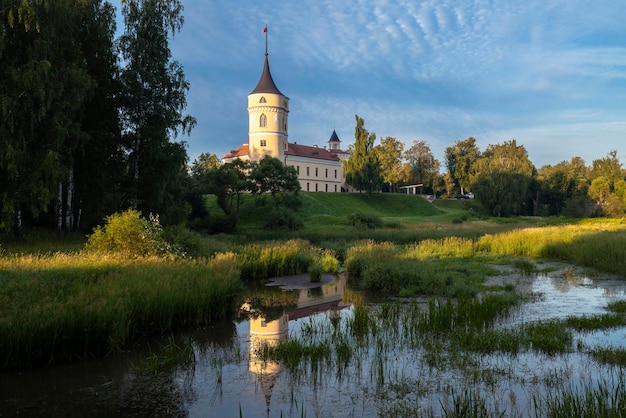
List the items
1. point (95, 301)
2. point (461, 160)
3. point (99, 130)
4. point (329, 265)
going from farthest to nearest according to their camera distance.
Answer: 1. point (461, 160)
2. point (99, 130)
3. point (329, 265)
4. point (95, 301)

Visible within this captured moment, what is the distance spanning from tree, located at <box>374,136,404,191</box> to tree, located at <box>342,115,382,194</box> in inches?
673

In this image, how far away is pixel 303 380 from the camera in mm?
8258

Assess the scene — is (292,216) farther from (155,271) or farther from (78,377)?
(78,377)

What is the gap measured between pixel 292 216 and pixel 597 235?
24.8 m

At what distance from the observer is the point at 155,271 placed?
13688mm

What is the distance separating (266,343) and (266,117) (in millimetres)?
65358

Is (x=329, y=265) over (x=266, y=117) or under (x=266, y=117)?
under

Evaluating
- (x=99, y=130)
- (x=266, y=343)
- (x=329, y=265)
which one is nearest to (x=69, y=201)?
(x=99, y=130)

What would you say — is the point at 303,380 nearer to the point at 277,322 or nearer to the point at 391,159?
the point at 277,322

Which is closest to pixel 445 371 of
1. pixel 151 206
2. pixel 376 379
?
pixel 376 379

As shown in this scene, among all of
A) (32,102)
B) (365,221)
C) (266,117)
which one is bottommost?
(365,221)

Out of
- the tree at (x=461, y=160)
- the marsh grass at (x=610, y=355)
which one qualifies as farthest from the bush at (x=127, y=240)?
the tree at (x=461, y=160)

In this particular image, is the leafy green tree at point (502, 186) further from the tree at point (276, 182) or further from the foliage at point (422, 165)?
the tree at point (276, 182)

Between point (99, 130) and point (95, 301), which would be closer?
point (95, 301)
